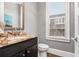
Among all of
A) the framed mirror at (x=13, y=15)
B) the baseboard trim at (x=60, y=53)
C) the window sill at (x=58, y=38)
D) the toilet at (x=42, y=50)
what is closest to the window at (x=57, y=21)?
the window sill at (x=58, y=38)

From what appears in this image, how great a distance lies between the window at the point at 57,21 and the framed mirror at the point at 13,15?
0.80 meters

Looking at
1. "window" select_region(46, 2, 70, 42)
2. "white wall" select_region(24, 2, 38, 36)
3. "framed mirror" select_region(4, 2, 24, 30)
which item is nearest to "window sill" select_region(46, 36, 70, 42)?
"window" select_region(46, 2, 70, 42)

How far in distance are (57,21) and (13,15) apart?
3.88 ft

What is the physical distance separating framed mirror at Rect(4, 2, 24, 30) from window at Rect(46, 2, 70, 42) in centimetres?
80

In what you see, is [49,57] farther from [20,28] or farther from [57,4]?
[57,4]

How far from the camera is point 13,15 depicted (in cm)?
222

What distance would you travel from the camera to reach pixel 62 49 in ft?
8.95

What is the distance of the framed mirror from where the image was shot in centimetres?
210

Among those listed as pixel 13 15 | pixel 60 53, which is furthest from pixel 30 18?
pixel 60 53

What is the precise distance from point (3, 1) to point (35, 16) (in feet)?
3.68

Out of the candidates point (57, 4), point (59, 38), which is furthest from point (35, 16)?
point (59, 38)

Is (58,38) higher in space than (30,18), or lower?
lower

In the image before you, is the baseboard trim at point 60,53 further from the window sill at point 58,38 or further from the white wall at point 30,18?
the white wall at point 30,18

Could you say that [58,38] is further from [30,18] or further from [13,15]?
[13,15]
